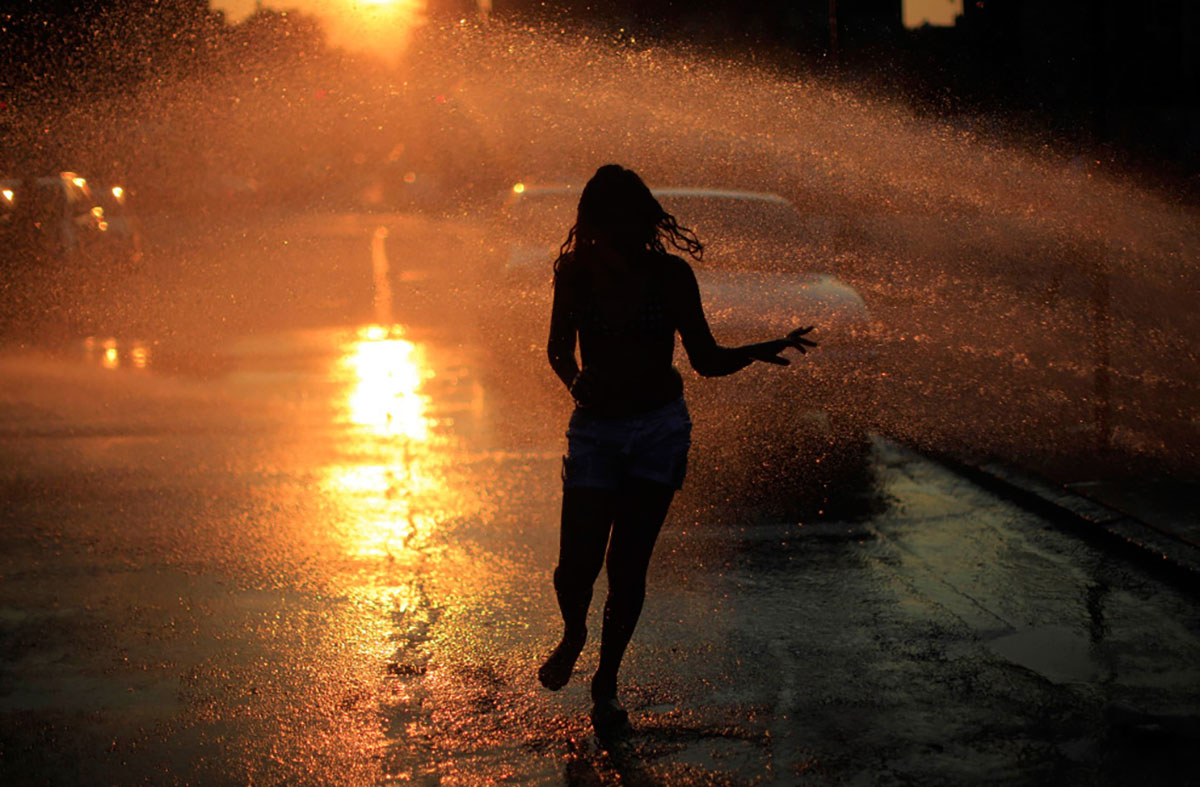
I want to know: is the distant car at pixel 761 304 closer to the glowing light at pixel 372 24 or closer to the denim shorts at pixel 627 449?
the denim shorts at pixel 627 449

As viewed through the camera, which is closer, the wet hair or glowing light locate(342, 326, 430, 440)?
the wet hair

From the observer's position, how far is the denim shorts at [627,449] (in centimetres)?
446

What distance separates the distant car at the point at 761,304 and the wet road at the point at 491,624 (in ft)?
1.38

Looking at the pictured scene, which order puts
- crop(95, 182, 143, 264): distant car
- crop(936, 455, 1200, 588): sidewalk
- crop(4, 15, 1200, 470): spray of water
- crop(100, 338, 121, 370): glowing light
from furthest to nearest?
crop(95, 182, 143, 264): distant car
crop(100, 338, 121, 370): glowing light
crop(4, 15, 1200, 470): spray of water
crop(936, 455, 1200, 588): sidewalk

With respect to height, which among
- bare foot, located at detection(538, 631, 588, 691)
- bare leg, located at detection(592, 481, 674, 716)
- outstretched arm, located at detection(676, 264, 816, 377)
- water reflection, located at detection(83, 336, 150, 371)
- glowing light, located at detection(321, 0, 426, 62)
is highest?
glowing light, located at detection(321, 0, 426, 62)

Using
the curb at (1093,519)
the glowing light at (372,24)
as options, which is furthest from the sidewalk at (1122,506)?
the glowing light at (372,24)

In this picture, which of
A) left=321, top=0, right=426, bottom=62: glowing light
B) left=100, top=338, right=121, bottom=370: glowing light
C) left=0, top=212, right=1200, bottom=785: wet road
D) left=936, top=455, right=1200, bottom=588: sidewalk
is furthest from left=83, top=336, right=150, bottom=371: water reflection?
left=936, top=455, right=1200, bottom=588: sidewalk

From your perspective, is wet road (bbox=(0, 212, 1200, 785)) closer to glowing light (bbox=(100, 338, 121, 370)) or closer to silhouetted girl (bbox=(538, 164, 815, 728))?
silhouetted girl (bbox=(538, 164, 815, 728))

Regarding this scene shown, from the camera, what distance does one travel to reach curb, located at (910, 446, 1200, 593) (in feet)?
21.1

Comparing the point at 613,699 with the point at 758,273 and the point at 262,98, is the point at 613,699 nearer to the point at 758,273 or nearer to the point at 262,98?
the point at 758,273

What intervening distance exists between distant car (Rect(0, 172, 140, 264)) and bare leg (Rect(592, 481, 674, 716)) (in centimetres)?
1813

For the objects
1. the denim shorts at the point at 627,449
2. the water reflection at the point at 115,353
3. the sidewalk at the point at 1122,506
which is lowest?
the water reflection at the point at 115,353

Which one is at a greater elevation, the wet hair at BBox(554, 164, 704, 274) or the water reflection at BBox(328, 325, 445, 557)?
the wet hair at BBox(554, 164, 704, 274)

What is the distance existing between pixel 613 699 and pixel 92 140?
2410 centimetres
